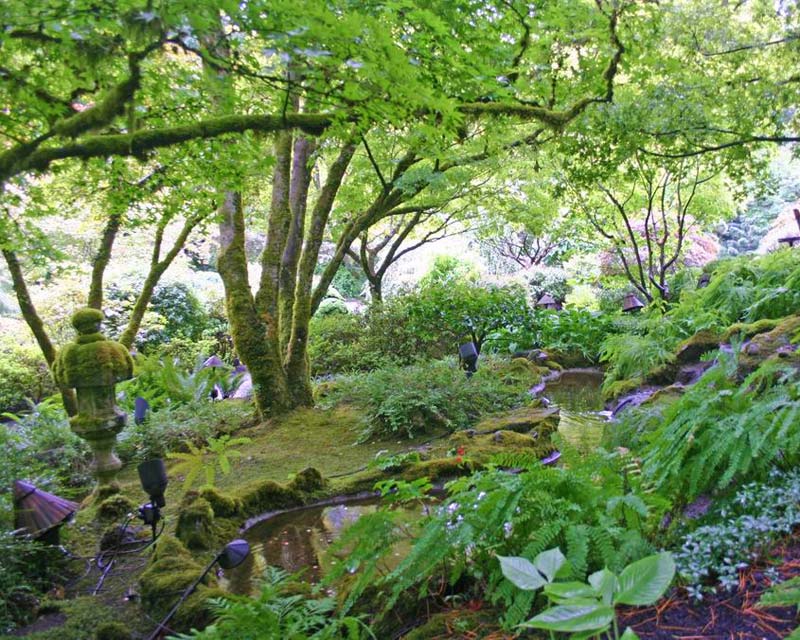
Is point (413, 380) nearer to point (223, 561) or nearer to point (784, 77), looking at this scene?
point (223, 561)

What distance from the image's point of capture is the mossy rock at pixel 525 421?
17.6ft

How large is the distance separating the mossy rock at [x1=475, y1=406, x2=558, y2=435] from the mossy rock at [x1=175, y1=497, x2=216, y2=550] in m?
2.88

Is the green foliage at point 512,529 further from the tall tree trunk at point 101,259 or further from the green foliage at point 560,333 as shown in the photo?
the green foliage at point 560,333

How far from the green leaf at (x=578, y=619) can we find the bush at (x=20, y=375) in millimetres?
12654

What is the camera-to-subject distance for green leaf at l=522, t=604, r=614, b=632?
1.04 metres

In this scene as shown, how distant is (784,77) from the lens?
21.7 feet

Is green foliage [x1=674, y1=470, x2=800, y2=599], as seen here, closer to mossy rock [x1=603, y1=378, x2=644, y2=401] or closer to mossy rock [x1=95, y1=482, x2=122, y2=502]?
mossy rock [x1=95, y1=482, x2=122, y2=502]

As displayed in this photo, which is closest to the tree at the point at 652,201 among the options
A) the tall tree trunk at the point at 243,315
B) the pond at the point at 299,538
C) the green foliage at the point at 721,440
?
the tall tree trunk at the point at 243,315

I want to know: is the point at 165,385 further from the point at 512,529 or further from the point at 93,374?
the point at 512,529

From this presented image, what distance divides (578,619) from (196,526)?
3.00 m

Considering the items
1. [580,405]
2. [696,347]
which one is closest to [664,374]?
[696,347]

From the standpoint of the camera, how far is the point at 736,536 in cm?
171

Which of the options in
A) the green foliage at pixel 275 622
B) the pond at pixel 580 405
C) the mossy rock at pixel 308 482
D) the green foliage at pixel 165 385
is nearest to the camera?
the green foliage at pixel 275 622

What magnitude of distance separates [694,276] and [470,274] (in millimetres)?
7269
